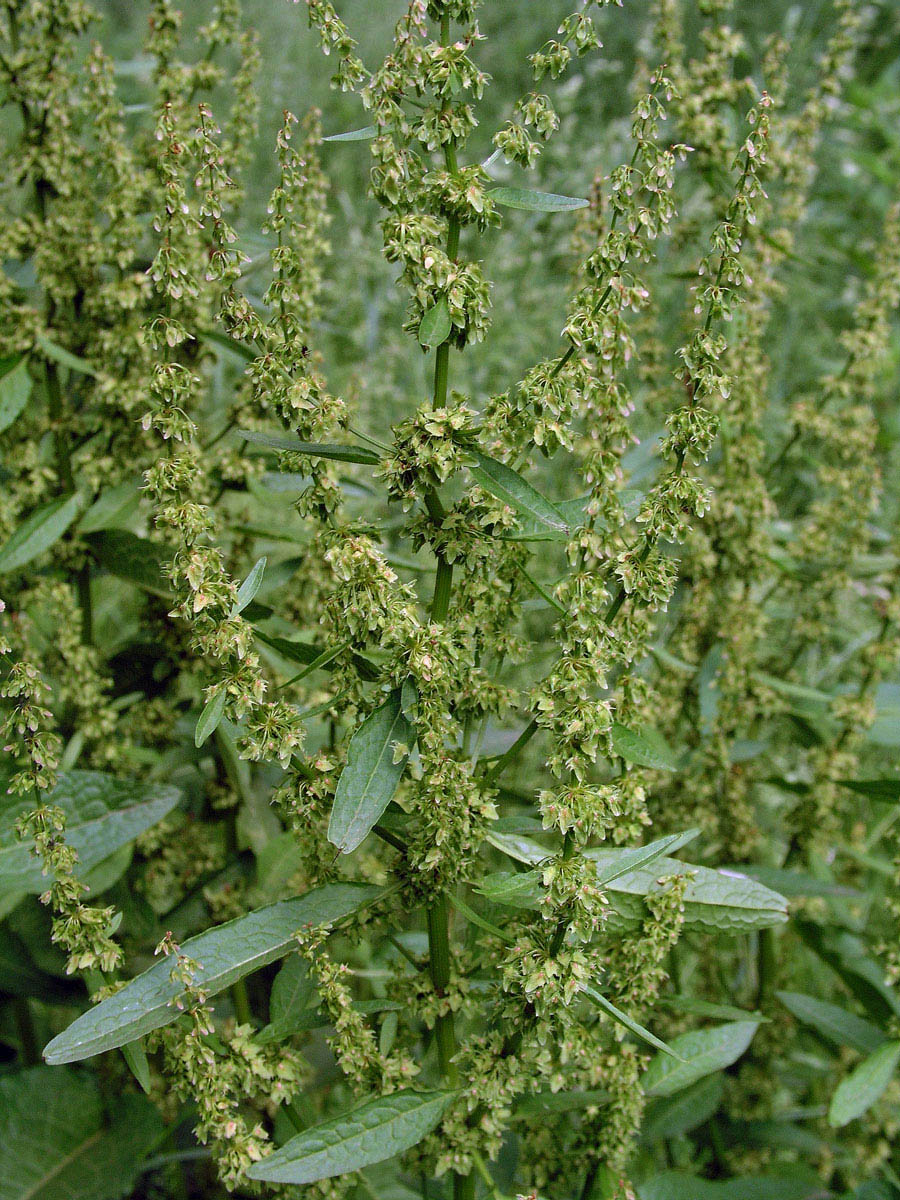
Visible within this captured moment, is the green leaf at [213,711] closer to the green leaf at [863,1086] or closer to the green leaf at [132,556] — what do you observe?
the green leaf at [132,556]

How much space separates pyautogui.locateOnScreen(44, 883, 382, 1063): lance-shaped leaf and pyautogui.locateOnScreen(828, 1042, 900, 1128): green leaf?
2.86ft

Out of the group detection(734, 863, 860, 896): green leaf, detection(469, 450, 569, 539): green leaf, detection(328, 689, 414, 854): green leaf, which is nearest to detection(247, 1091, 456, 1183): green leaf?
detection(328, 689, 414, 854): green leaf

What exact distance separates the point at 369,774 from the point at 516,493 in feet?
1.23

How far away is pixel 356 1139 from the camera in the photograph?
55.6 inches

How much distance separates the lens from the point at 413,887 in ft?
5.07

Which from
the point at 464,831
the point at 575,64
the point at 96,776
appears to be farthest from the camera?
the point at 575,64

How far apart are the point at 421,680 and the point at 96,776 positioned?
851 millimetres

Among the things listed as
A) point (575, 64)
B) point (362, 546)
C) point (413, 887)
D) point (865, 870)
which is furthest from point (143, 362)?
point (575, 64)

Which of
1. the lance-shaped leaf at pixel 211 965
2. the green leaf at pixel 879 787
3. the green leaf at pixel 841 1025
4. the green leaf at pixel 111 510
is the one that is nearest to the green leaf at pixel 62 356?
the green leaf at pixel 111 510

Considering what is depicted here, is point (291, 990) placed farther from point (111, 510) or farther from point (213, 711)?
point (111, 510)

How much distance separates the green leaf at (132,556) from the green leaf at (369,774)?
2.37ft

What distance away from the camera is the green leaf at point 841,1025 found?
7.01ft

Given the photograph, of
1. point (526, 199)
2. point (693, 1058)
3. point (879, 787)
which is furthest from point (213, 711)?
point (879, 787)

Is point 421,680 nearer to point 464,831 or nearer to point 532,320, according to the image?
point 464,831
